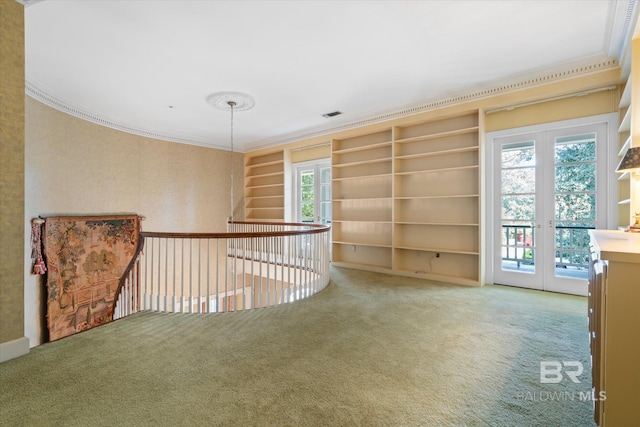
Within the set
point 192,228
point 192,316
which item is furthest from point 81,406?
point 192,228

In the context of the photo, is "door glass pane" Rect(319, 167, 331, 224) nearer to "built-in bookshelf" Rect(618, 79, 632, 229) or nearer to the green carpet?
the green carpet

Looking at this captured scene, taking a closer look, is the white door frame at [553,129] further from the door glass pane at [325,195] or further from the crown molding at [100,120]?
the crown molding at [100,120]

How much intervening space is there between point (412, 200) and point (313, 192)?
7.93ft

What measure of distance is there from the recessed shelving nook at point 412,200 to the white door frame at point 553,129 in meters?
0.16

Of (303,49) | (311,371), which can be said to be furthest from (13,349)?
(303,49)

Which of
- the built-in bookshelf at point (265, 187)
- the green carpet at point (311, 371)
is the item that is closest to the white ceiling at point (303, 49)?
the built-in bookshelf at point (265, 187)

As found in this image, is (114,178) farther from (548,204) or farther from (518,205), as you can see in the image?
(548,204)

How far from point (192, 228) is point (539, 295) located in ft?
21.5

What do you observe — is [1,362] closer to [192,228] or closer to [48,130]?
[48,130]

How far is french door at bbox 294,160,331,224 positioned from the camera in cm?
650

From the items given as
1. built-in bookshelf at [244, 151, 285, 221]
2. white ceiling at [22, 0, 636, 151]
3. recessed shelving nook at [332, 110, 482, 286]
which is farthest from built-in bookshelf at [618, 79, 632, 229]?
built-in bookshelf at [244, 151, 285, 221]

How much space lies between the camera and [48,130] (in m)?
4.14

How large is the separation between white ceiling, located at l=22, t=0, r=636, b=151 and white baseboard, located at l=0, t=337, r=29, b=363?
2557 mm

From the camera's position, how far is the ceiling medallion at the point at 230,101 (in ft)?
14.0
